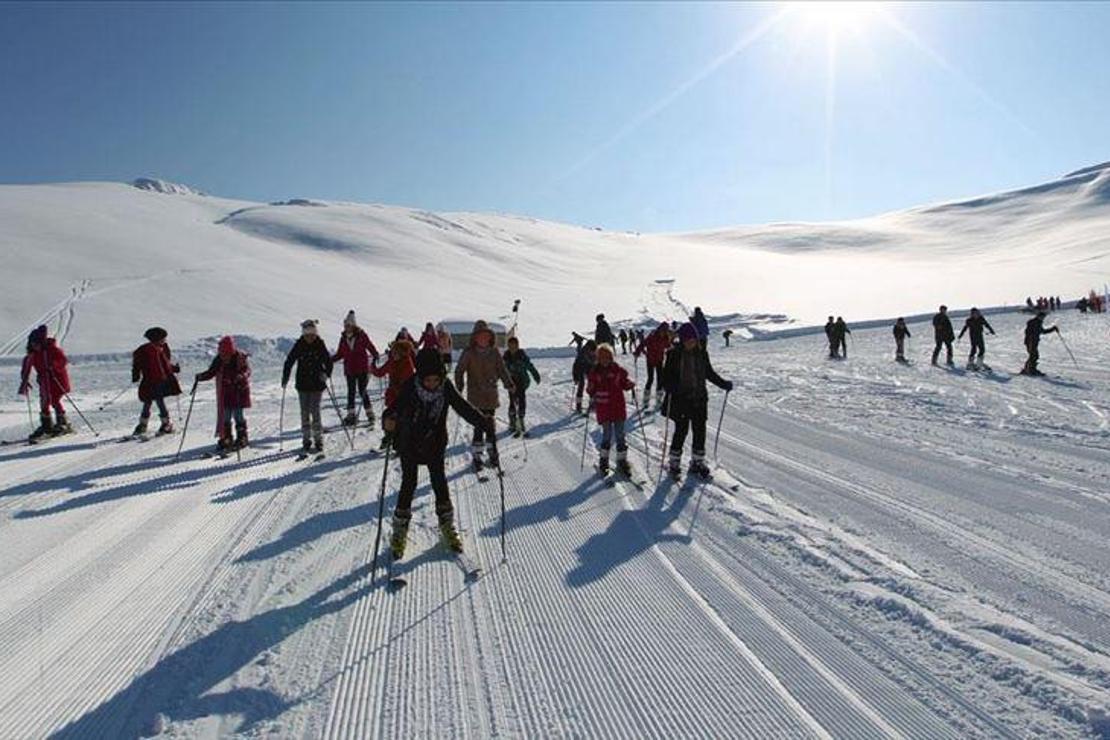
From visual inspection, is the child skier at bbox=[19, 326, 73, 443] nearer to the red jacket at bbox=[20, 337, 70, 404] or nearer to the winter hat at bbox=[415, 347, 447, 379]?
the red jacket at bbox=[20, 337, 70, 404]

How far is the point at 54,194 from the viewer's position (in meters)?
71.5

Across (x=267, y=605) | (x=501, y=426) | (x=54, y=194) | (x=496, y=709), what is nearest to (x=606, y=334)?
(x=501, y=426)

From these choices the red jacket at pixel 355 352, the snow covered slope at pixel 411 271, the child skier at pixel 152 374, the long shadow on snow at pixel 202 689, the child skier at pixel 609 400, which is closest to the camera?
the long shadow on snow at pixel 202 689

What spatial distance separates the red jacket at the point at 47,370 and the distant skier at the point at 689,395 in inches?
408

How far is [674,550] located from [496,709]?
2.70 m

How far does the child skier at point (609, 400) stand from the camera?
921 cm

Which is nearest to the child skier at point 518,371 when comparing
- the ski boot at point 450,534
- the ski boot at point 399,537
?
the ski boot at point 450,534

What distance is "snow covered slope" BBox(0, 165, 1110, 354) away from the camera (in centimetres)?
3872

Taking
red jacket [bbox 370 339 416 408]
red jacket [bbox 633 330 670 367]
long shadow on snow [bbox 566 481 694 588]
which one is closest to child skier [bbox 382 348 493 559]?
long shadow on snow [bbox 566 481 694 588]

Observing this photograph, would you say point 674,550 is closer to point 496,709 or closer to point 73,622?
point 496,709

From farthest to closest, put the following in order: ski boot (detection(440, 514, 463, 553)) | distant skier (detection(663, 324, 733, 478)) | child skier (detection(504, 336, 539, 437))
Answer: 1. child skier (detection(504, 336, 539, 437))
2. distant skier (detection(663, 324, 733, 478))
3. ski boot (detection(440, 514, 463, 553))

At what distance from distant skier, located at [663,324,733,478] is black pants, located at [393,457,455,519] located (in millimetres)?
3445

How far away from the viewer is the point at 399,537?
6.17 meters

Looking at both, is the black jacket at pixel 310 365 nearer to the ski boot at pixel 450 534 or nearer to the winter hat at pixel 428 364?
the winter hat at pixel 428 364
